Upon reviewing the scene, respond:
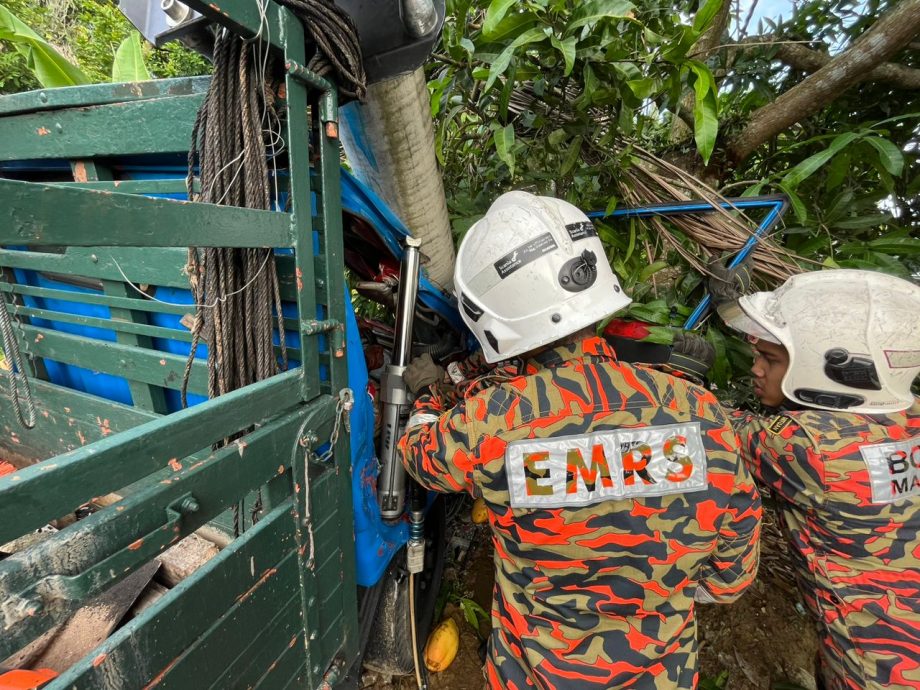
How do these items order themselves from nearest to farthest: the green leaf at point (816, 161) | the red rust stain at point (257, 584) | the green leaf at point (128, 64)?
the red rust stain at point (257, 584)
the green leaf at point (816, 161)
the green leaf at point (128, 64)

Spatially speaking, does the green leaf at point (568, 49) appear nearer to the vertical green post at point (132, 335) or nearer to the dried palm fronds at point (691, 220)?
the dried palm fronds at point (691, 220)

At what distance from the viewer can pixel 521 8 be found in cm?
131

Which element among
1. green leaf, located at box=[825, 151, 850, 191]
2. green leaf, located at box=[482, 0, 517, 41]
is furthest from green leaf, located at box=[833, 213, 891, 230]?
green leaf, located at box=[482, 0, 517, 41]

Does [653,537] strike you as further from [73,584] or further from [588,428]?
[73,584]

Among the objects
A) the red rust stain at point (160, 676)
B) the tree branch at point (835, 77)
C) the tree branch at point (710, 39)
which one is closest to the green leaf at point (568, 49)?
the tree branch at point (710, 39)

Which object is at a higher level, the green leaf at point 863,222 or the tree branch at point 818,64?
the tree branch at point 818,64

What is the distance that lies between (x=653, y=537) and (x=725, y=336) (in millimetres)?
1283

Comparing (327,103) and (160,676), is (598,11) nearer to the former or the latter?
(327,103)

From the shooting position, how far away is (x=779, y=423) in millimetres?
1522

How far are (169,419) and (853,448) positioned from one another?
6.57 ft

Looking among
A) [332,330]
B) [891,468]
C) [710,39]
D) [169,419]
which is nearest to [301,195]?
[332,330]

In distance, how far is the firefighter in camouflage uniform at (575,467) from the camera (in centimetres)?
118

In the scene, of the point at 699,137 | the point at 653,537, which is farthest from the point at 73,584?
the point at 699,137

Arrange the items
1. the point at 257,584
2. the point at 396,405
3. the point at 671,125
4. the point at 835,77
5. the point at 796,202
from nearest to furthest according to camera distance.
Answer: the point at 257,584
the point at 396,405
the point at 796,202
the point at 835,77
the point at 671,125
